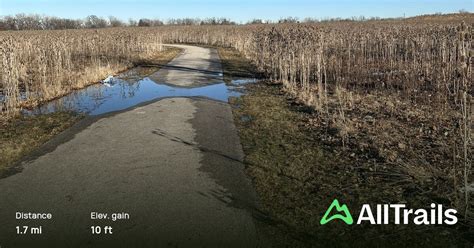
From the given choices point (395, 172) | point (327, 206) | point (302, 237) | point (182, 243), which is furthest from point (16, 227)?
point (395, 172)

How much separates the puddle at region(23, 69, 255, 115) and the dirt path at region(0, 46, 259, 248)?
2.57m

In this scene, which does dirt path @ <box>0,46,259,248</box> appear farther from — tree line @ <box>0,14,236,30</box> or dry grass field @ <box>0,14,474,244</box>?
tree line @ <box>0,14,236,30</box>

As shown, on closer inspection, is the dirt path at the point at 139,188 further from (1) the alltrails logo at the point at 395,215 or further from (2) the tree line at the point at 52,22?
(2) the tree line at the point at 52,22

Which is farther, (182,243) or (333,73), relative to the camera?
(333,73)

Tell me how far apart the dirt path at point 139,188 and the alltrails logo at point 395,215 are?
1109 mm

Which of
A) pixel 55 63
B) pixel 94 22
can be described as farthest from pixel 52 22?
pixel 55 63

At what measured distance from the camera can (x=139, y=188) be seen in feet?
19.2

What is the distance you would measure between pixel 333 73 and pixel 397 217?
502 inches

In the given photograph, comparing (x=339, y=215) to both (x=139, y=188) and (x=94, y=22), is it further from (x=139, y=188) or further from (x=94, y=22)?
(x=94, y=22)

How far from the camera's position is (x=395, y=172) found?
6.20 meters

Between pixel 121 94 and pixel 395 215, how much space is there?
460 inches

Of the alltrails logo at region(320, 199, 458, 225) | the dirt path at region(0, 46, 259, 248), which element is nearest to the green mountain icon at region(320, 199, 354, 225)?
the alltrails logo at region(320, 199, 458, 225)

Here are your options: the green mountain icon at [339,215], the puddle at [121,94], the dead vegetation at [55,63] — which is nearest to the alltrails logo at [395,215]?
the green mountain icon at [339,215]

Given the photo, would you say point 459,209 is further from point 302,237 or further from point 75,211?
point 75,211
